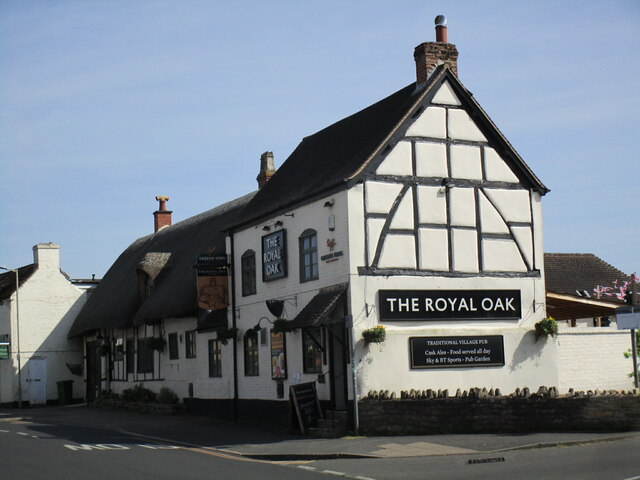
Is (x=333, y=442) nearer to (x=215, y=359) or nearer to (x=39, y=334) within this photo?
(x=215, y=359)

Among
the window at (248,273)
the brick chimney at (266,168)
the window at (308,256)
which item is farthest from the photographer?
the brick chimney at (266,168)

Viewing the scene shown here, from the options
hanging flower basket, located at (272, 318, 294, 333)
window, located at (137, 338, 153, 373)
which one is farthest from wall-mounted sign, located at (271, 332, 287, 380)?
window, located at (137, 338, 153, 373)

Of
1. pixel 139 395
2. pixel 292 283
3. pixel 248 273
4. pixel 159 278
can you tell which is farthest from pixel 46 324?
pixel 292 283

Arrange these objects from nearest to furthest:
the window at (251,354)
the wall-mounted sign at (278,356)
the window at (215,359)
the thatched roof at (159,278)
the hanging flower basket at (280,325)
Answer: the hanging flower basket at (280,325) → the wall-mounted sign at (278,356) → the window at (251,354) → the window at (215,359) → the thatched roof at (159,278)

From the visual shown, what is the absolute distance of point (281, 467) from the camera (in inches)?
638

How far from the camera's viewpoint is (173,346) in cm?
3294

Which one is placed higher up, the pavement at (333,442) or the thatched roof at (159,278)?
the thatched roof at (159,278)

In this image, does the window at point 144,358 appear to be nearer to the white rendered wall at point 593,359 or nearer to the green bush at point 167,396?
the green bush at point 167,396

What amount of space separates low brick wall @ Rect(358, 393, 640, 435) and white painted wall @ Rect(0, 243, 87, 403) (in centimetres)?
2550

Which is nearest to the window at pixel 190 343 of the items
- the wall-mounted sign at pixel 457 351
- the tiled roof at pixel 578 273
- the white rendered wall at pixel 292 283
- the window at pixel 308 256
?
the white rendered wall at pixel 292 283

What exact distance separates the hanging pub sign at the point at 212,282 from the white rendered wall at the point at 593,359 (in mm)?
10004

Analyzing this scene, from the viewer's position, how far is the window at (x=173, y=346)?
107 ft

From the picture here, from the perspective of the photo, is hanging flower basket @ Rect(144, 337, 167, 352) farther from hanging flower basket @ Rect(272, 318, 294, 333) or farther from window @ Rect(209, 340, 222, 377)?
hanging flower basket @ Rect(272, 318, 294, 333)

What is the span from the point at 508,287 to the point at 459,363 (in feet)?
7.96
